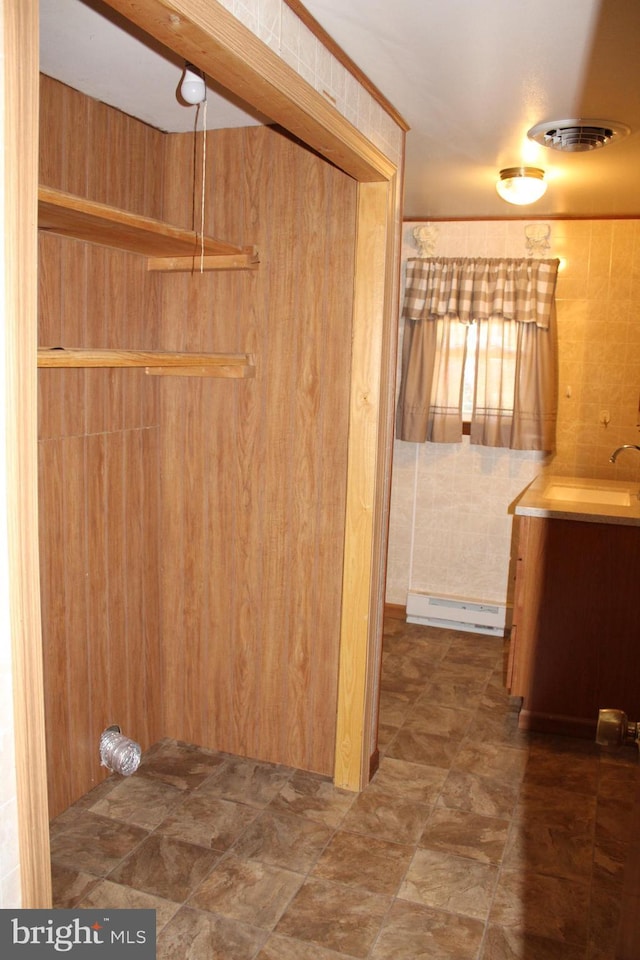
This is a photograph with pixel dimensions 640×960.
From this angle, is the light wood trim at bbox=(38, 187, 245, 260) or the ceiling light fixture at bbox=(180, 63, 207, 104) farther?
the ceiling light fixture at bbox=(180, 63, 207, 104)

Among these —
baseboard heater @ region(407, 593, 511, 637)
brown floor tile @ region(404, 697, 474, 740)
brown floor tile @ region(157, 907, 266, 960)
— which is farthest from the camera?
baseboard heater @ region(407, 593, 511, 637)

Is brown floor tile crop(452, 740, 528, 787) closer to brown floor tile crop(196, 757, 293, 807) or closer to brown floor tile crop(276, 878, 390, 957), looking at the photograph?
brown floor tile crop(196, 757, 293, 807)

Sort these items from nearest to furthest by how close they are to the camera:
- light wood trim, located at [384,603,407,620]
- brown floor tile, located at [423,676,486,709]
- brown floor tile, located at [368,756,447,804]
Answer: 1. brown floor tile, located at [368,756,447,804]
2. brown floor tile, located at [423,676,486,709]
3. light wood trim, located at [384,603,407,620]

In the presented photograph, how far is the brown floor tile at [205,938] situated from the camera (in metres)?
2.03

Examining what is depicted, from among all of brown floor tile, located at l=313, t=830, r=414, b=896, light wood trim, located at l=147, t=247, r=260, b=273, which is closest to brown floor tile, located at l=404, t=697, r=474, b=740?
brown floor tile, located at l=313, t=830, r=414, b=896

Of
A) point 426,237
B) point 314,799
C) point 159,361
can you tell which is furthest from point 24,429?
point 426,237

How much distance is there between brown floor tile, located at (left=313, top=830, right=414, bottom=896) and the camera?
2.36m

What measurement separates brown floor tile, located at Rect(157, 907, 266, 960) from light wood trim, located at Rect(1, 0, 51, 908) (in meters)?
1.02

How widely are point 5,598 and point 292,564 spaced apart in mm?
1858

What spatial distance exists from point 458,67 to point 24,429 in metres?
1.80

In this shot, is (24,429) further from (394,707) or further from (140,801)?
(394,707)

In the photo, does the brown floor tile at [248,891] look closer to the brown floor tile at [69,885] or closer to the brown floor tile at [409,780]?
the brown floor tile at [69,885]

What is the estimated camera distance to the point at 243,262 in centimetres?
275

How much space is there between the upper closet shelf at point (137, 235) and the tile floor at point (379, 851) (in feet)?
6.25
